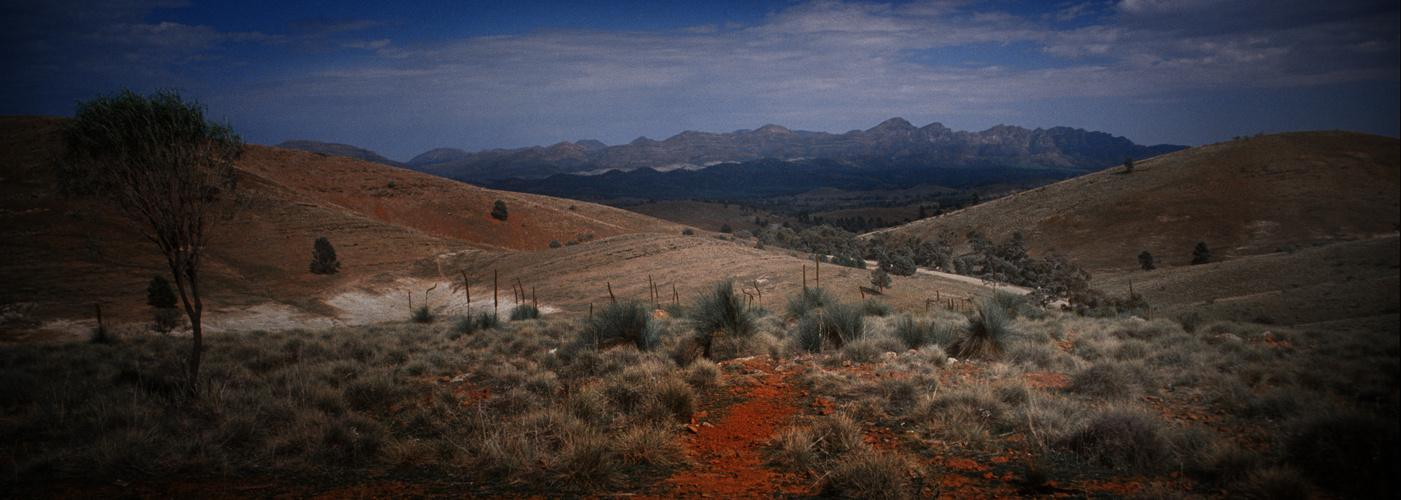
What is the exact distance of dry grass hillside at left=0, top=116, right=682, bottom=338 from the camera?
24.5 meters

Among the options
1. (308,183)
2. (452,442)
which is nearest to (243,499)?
(452,442)

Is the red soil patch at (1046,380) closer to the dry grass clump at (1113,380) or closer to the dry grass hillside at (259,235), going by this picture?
the dry grass clump at (1113,380)

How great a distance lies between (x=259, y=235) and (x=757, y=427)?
44.5m

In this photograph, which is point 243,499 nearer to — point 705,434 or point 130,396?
point 705,434

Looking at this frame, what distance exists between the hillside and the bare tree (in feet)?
42.5

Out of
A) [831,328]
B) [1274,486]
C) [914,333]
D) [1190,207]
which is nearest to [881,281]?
[914,333]

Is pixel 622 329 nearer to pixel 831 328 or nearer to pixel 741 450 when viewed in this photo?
pixel 831 328

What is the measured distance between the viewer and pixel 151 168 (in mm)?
7461

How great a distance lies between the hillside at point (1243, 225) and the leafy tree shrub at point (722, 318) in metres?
8.08

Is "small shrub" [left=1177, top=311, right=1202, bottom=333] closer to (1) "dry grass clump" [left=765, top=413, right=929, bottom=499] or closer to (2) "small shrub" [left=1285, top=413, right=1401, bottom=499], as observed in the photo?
(2) "small shrub" [left=1285, top=413, right=1401, bottom=499]

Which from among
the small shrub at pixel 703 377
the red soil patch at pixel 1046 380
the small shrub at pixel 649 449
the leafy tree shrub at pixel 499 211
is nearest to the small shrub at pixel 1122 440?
the red soil patch at pixel 1046 380

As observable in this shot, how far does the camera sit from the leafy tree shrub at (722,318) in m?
10.8

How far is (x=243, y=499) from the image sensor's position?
14.5 ft

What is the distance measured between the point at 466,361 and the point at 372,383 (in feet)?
9.08
